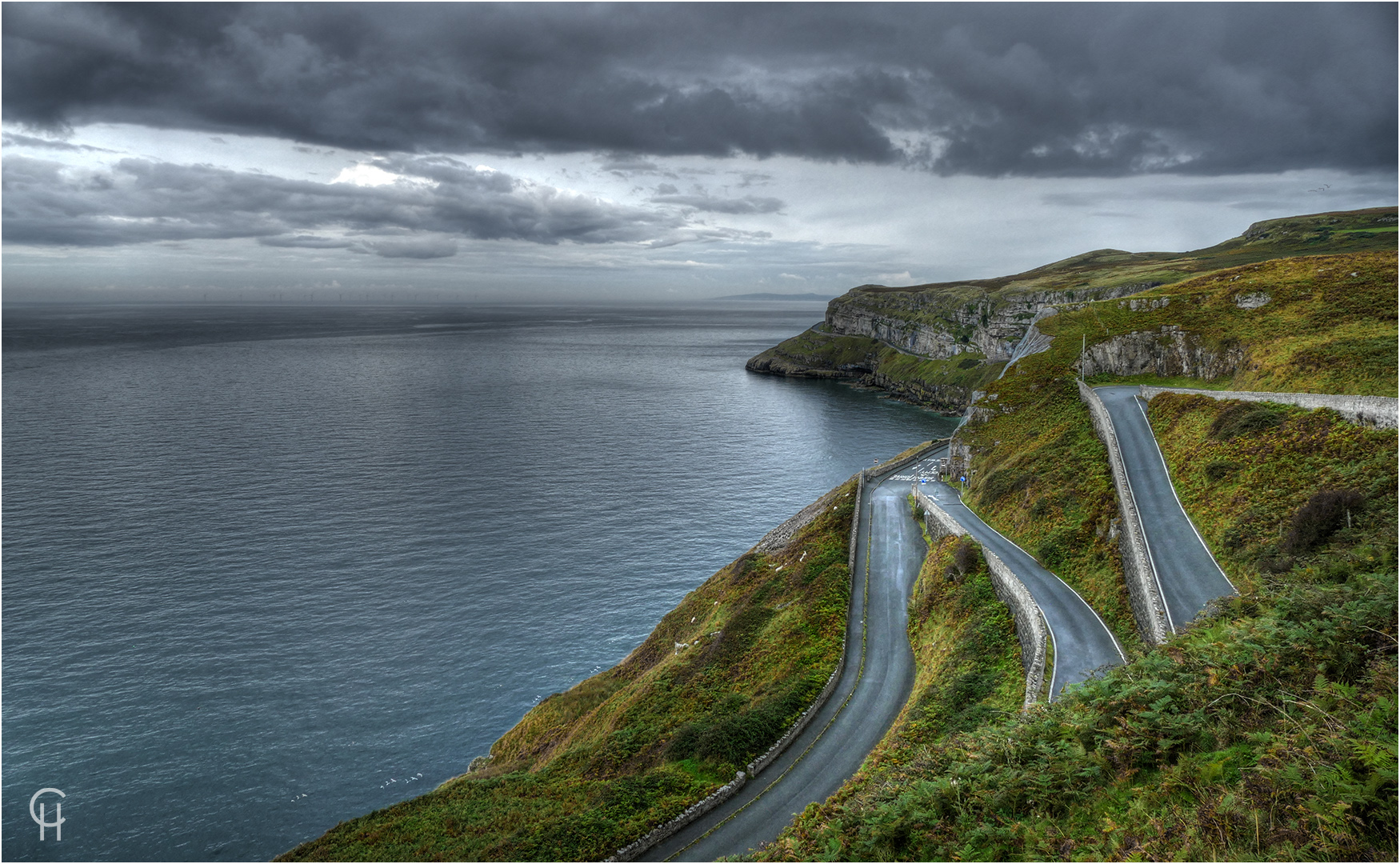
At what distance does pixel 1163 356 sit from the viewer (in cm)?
5569

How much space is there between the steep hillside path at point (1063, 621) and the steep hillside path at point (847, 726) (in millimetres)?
6347

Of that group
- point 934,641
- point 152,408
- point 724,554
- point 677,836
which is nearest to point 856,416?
point 724,554

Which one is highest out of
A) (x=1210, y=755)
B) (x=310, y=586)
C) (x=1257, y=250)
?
(x=1257, y=250)

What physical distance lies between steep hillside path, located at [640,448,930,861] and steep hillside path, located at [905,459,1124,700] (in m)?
6.35

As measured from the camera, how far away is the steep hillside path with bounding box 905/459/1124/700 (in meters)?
25.4

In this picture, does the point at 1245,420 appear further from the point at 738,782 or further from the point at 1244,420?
the point at 738,782

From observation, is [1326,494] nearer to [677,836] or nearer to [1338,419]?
[1338,419]

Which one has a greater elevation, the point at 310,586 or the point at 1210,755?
the point at 1210,755

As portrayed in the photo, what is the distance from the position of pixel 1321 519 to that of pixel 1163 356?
36.6 m

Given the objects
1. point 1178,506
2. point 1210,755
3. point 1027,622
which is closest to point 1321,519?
point 1178,506

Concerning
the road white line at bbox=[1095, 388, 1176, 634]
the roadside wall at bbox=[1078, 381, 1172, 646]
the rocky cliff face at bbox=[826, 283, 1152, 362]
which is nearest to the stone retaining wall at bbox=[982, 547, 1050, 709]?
the roadside wall at bbox=[1078, 381, 1172, 646]

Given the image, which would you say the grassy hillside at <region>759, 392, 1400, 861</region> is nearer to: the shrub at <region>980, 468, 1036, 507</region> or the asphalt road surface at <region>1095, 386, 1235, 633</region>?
the asphalt road surface at <region>1095, 386, 1235, 633</region>

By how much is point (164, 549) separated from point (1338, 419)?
8249 cm

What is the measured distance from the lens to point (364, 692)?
42.4 m
